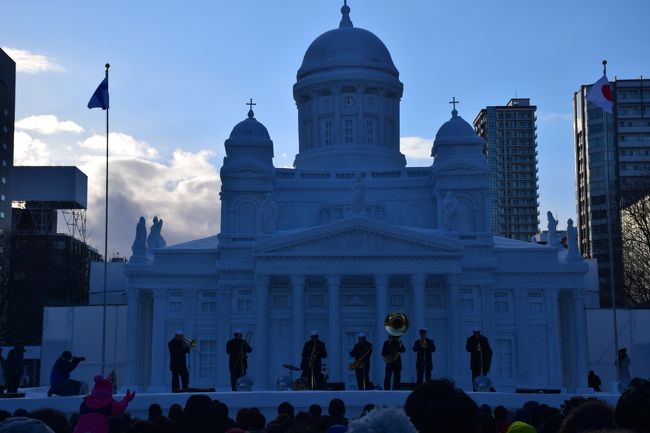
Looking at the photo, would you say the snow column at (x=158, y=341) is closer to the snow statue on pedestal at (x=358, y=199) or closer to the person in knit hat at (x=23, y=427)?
the snow statue on pedestal at (x=358, y=199)

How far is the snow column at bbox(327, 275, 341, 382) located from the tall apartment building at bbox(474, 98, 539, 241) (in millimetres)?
122564

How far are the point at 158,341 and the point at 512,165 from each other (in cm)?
12690

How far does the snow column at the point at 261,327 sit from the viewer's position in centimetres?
5097

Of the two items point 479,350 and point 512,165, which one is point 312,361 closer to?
point 479,350

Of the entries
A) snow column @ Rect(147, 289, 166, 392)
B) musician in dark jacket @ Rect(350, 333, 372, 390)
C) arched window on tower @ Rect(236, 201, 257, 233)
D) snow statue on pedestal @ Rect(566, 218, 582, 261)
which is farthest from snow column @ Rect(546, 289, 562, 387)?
musician in dark jacket @ Rect(350, 333, 372, 390)

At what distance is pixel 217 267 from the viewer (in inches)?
2112

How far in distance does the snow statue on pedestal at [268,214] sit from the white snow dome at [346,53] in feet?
45.8

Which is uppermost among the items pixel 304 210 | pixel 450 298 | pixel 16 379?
pixel 304 210

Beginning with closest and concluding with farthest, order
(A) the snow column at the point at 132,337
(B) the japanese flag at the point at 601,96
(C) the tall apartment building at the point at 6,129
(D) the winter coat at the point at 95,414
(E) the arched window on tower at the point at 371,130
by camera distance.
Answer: (D) the winter coat at the point at 95,414 < (B) the japanese flag at the point at 601,96 < (A) the snow column at the point at 132,337 < (E) the arched window on tower at the point at 371,130 < (C) the tall apartment building at the point at 6,129

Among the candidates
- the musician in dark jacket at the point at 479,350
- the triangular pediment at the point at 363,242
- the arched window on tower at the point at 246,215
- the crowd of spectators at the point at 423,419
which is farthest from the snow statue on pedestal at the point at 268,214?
the crowd of spectators at the point at 423,419

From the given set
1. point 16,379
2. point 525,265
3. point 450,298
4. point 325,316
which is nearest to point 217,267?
point 325,316

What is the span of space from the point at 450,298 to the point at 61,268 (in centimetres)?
5261

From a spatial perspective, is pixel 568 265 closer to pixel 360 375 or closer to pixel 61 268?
pixel 360 375

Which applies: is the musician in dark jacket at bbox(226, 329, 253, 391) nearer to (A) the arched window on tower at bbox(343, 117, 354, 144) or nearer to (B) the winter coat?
(B) the winter coat
